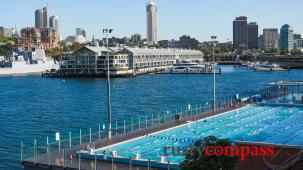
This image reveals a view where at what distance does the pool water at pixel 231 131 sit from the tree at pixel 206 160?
6916mm

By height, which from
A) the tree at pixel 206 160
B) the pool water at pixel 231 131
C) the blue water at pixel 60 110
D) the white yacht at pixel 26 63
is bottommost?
the blue water at pixel 60 110

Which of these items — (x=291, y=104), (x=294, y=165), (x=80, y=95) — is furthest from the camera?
(x=80, y=95)

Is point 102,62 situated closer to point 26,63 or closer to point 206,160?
point 26,63

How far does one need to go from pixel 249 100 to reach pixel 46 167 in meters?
27.9

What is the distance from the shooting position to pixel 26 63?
173 meters

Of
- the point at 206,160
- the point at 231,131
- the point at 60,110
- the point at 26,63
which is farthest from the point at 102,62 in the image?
the point at 206,160

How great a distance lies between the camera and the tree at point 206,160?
15633mm

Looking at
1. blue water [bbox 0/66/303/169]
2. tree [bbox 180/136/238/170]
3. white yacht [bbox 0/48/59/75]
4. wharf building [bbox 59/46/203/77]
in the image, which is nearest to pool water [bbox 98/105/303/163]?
tree [bbox 180/136/238/170]

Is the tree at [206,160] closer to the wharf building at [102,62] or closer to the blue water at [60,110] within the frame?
the blue water at [60,110]

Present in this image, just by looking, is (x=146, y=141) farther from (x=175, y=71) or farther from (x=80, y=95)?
(x=175, y=71)

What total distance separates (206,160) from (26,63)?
16436cm

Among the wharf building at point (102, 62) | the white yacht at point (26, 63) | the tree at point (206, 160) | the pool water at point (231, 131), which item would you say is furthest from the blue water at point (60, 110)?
the white yacht at point (26, 63)

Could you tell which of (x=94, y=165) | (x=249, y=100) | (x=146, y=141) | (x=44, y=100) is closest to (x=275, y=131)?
(x=146, y=141)

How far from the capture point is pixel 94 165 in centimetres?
2234
